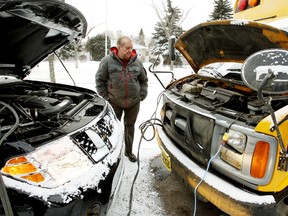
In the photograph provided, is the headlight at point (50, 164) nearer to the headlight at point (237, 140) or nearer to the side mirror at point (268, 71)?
the headlight at point (237, 140)

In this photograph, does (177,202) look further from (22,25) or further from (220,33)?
(22,25)

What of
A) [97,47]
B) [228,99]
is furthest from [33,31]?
[97,47]

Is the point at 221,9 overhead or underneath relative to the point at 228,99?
underneath

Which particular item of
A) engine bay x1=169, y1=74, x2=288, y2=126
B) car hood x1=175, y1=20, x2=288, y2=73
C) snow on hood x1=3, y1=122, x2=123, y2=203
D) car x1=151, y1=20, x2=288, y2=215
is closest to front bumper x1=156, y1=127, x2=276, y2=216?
car x1=151, y1=20, x2=288, y2=215

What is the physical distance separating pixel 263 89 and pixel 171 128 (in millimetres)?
1289

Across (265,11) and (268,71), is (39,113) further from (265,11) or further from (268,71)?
(265,11)

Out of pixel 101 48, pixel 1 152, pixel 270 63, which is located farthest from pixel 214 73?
pixel 101 48

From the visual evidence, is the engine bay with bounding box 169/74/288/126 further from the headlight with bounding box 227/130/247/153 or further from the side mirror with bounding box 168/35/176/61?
the side mirror with bounding box 168/35/176/61

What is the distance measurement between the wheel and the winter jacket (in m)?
2.06

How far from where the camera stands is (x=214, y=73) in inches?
122

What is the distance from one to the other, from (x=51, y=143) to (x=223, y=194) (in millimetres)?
1223

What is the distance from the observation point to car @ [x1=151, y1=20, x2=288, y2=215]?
1.64 m

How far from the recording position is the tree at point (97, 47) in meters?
35.2

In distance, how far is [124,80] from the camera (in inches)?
139
